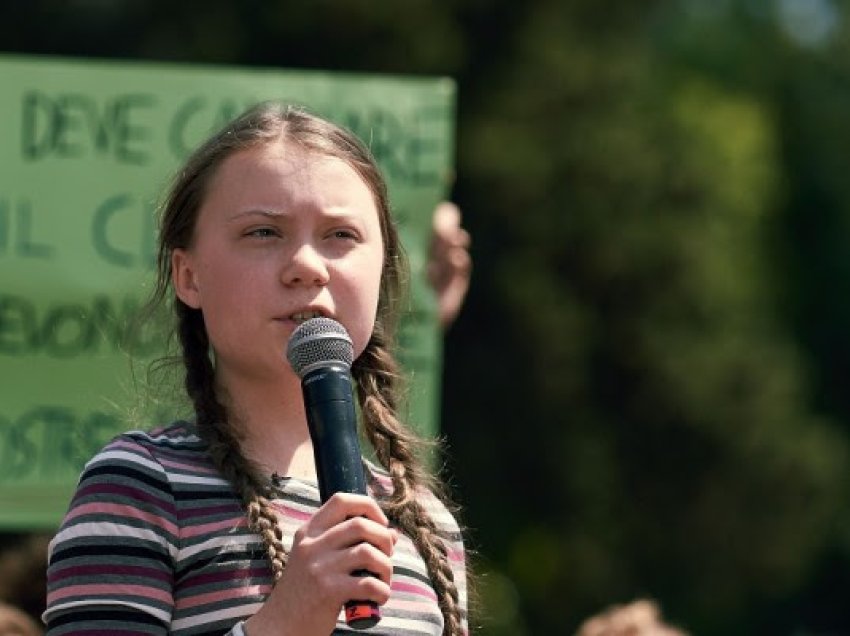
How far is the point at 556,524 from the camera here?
53.1 ft

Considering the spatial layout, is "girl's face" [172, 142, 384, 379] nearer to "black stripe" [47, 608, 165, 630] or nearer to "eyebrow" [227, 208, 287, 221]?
"eyebrow" [227, 208, 287, 221]

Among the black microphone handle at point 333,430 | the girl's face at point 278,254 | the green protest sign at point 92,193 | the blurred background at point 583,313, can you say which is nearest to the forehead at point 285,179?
the girl's face at point 278,254

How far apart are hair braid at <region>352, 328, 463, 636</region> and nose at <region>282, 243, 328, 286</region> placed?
0.26 m

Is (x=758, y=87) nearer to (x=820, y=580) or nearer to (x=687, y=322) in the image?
(x=820, y=580)

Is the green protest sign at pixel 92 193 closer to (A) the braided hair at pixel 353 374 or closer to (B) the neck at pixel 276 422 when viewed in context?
(A) the braided hair at pixel 353 374

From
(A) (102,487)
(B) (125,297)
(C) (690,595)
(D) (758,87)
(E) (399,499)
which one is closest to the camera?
(A) (102,487)

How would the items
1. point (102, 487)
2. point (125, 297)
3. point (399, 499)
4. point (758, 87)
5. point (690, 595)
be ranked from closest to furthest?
1. point (102, 487)
2. point (399, 499)
3. point (125, 297)
4. point (690, 595)
5. point (758, 87)

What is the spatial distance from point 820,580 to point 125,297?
15953mm

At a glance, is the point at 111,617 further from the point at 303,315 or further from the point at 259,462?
the point at 303,315

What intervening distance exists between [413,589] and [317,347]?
29 cm

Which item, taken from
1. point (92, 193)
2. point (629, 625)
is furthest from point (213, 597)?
point (92, 193)

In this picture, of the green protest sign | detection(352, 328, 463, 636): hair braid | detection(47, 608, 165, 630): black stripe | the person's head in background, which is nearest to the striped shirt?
detection(47, 608, 165, 630): black stripe

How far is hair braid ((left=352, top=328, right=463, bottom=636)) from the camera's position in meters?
2.55

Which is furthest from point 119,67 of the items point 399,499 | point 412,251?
point 399,499
